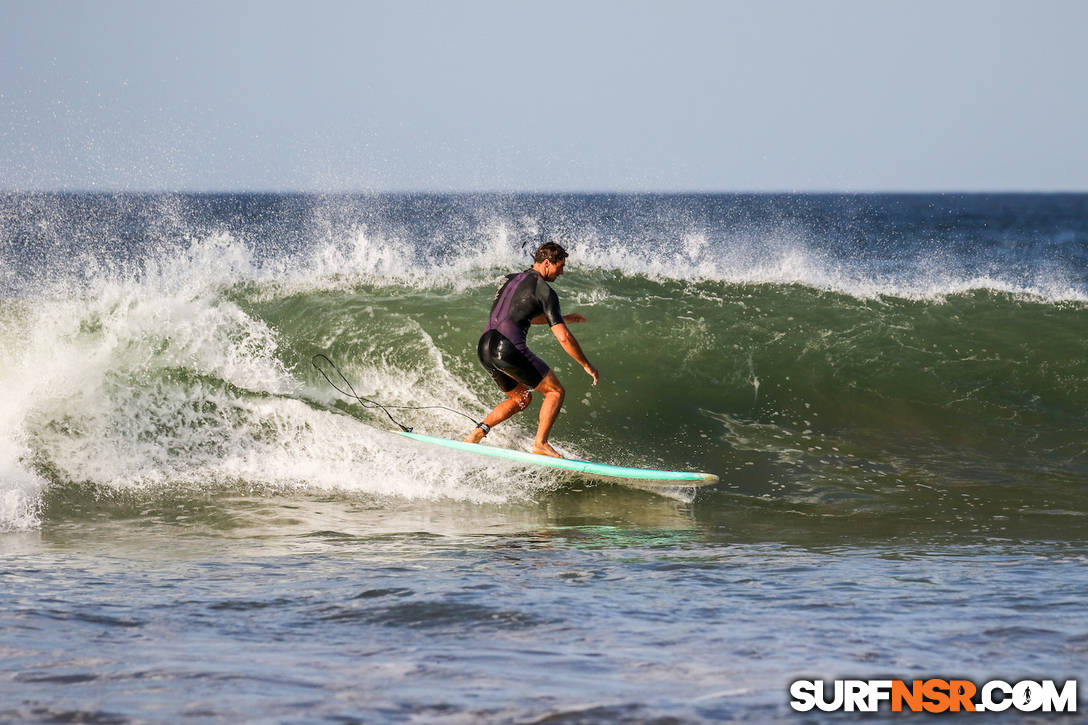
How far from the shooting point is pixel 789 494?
824cm

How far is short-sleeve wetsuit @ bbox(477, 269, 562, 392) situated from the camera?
768 centimetres

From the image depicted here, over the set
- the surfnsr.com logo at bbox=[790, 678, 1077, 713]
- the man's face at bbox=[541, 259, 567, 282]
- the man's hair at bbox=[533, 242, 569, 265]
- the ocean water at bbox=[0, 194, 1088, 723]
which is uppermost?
the man's hair at bbox=[533, 242, 569, 265]

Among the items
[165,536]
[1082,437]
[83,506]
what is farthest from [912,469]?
[83,506]

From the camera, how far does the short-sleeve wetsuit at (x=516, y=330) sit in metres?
7.68

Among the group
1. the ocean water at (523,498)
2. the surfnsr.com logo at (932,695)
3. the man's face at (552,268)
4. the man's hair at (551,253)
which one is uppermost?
the man's hair at (551,253)

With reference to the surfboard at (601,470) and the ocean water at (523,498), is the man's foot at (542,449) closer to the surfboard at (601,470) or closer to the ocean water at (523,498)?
the surfboard at (601,470)

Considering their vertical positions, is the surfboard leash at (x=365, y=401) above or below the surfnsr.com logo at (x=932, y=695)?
above

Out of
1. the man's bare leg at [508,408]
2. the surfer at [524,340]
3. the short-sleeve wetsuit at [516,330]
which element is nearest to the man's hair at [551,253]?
the surfer at [524,340]

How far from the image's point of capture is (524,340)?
7801 mm

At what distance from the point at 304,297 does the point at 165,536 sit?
5904 millimetres

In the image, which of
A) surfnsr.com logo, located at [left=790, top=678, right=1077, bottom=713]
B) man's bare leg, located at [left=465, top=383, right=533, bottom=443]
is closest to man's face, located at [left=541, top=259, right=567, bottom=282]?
man's bare leg, located at [left=465, top=383, right=533, bottom=443]

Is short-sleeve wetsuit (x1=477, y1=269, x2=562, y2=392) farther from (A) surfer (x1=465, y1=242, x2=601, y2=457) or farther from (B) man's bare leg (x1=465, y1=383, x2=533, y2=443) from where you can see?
(B) man's bare leg (x1=465, y1=383, x2=533, y2=443)

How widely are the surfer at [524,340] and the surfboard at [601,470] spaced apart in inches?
3.2

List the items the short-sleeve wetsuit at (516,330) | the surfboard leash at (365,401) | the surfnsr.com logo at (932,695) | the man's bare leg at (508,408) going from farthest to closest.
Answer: the surfboard leash at (365,401) < the man's bare leg at (508,408) < the short-sleeve wetsuit at (516,330) < the surfnsr.com logo at (932,695)
